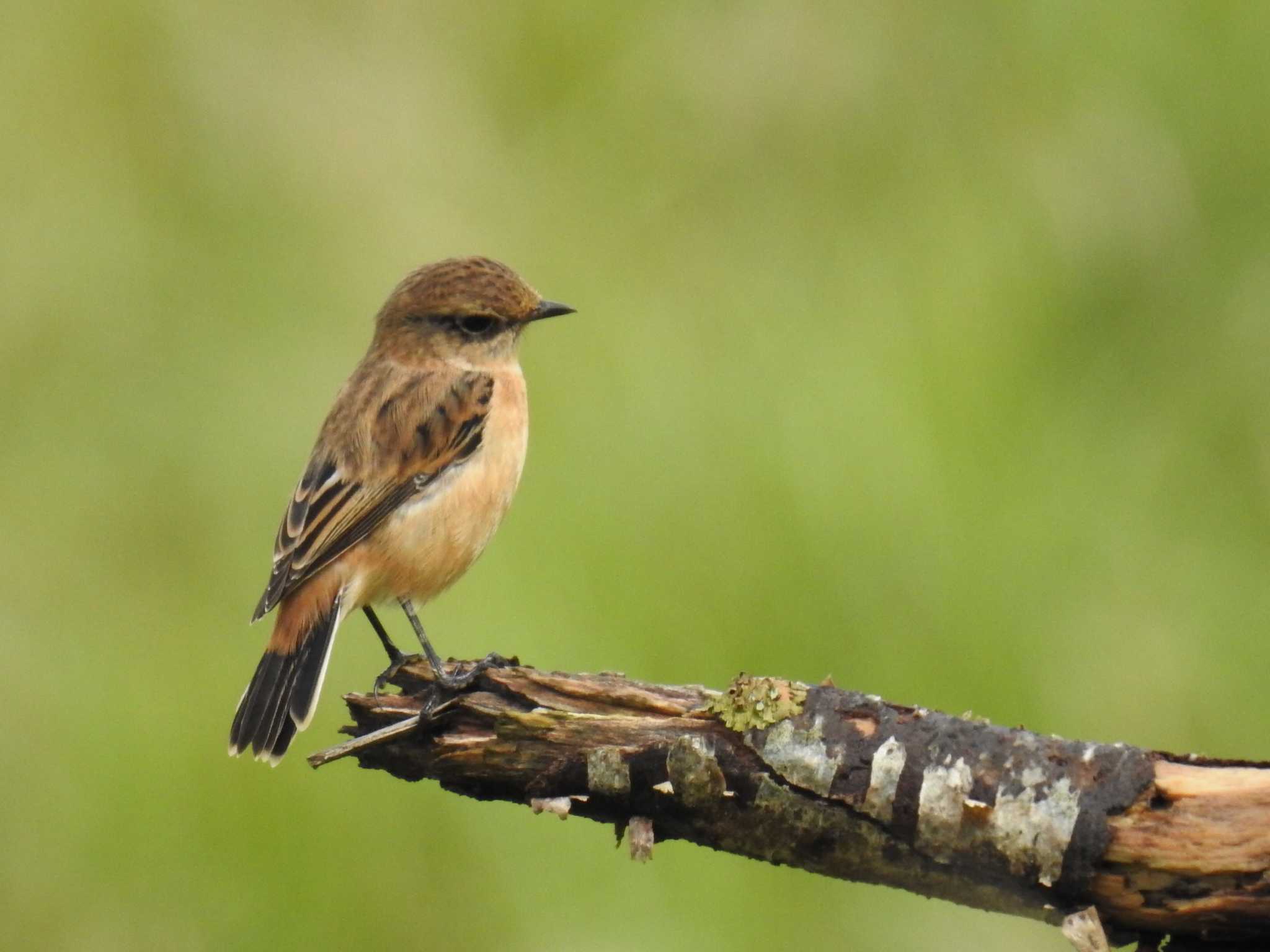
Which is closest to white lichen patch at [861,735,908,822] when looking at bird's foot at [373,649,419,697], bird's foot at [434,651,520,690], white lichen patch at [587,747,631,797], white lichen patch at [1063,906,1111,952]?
white lichen patch at [1063,906,1111,952]

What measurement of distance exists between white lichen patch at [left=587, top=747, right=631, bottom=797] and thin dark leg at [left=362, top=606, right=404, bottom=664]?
2246 millimetres

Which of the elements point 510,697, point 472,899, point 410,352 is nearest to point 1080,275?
point 410,352

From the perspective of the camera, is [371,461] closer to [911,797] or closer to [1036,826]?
[911,797]

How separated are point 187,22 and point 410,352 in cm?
414

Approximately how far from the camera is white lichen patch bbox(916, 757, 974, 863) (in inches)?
188

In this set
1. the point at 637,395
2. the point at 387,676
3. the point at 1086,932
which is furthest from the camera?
the point at 637,395

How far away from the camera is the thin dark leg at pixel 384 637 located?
7.34 metres

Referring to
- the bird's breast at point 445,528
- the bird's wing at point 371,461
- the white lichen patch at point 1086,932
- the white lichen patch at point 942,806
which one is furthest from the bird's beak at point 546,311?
the white lichen patch at point 1086,932

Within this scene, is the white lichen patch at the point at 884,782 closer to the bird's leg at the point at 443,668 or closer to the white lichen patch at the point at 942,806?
the white lichen patch at the point at 942,806

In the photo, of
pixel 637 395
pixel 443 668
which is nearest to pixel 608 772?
pixel 443 668

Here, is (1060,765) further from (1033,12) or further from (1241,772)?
(1033,12)

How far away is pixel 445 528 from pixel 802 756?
8.55 ft

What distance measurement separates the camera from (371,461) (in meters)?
7.32

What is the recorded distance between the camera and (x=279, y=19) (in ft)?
35.8
